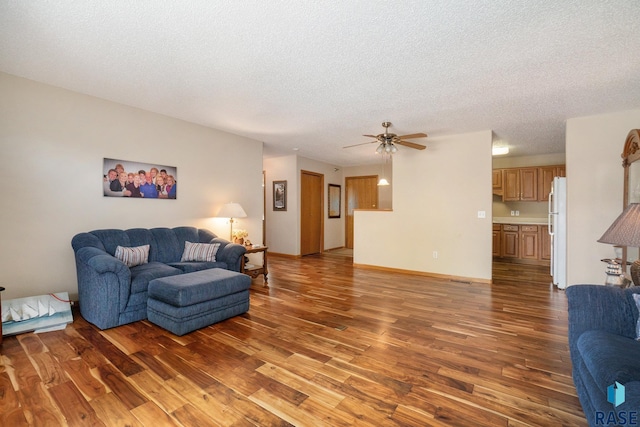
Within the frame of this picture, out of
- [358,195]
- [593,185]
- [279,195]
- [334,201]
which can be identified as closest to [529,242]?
[593,185]

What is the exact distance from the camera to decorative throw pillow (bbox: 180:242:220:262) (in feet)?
12.9

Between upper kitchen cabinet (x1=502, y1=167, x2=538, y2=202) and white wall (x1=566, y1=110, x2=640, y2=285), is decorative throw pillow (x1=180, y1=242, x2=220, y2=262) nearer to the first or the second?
white wall (x1=566, y1=110, x2=640, y2=285)

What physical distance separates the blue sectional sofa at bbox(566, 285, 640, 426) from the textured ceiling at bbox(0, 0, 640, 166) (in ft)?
6.10

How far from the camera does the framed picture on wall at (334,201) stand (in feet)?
27.2

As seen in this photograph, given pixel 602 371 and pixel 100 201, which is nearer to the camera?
pixel 602 371

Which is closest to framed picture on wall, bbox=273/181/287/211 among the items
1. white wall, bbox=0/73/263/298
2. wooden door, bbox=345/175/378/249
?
wooden door, bbox=345/175/378/249

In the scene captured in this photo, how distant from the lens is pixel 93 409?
1683 mm

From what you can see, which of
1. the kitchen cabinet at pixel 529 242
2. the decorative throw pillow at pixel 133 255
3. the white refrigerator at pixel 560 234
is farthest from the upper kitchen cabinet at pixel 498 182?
the decorative throw pillow at pixel 133 255

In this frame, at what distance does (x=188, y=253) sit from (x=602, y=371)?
159 inches

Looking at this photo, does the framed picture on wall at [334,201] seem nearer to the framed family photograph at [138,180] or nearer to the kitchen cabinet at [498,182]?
the kitchen cabinet at [498,182]

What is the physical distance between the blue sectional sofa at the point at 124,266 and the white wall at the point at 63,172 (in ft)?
0.98

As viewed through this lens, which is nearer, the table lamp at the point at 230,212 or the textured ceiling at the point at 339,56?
the textured ceiling at the point at 339,56

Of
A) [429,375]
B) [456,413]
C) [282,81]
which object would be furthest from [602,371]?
[282,81]

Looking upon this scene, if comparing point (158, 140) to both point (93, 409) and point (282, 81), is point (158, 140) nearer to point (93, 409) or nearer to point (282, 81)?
point (282, 81)
